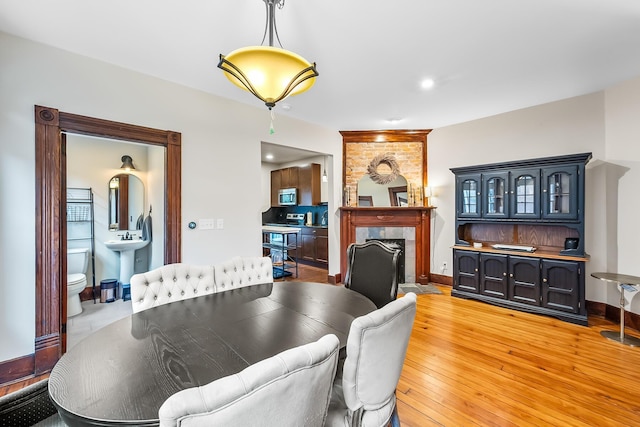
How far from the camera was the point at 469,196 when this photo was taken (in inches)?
163

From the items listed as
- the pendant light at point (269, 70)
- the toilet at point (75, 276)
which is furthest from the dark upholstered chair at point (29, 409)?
the toilet at point (75, 276)

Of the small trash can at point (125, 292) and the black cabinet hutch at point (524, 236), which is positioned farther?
the black cabinet hutch at point (524, 236)

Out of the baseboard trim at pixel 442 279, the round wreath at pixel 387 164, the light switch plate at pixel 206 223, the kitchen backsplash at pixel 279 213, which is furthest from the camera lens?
the kitchen backsplash at pixel 279 213

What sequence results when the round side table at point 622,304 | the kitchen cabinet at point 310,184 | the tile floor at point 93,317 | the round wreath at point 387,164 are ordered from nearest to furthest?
the tile floor at point 93,317
the round side table at point 622,304
the round wreath at point 387,164
the kitchen cabinet at point 310,184

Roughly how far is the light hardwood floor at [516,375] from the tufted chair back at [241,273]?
138 cm

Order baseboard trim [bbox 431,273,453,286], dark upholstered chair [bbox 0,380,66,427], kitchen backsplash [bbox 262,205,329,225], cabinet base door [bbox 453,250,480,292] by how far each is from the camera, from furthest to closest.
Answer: kitchen backsplash [bbox 262,205,329,225] → baseboard trim [bbox 431,273,453,286] → cabinet base door [bbox 453,250,480,292] → dark upholstered chair [bbox 0,380,66,427]

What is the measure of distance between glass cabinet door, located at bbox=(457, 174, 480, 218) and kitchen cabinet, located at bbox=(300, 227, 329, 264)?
287cm

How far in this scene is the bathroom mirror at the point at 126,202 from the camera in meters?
2.89

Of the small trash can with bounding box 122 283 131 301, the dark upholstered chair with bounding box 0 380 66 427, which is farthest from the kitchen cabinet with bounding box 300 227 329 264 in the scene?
the dark upholstered chair with bounding box 0 380 66 427

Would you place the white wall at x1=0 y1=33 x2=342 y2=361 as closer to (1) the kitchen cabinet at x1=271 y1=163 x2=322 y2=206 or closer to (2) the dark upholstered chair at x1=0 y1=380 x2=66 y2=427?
(2) the dark upholstered chair at x1=0 y1=380 x2=66 y2=427

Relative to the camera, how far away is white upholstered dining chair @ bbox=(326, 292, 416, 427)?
40.3 inches

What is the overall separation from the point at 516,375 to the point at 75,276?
13.3 ft

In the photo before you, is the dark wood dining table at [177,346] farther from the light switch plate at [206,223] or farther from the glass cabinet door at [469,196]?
the glass cabinet door at [469,196]

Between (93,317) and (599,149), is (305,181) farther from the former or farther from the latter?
(599,149)
